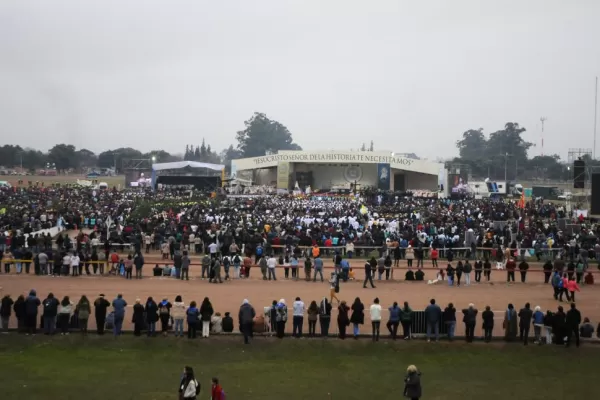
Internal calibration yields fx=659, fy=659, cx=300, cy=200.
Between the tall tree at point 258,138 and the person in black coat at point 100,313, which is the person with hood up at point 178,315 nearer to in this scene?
the person in black coat at point 100,313

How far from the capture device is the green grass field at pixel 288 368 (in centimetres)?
1211

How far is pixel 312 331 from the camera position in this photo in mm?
15688

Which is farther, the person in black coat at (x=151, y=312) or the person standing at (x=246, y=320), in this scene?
the person in black coat at (x=151, y=312)

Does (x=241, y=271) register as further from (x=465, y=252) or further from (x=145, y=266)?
(x=465, y=252)

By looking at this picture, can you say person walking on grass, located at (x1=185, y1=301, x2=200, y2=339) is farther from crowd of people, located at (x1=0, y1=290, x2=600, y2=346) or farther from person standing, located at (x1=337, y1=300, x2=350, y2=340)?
person standing, located at (x1=337, y1=300, x2=350, y2=340)

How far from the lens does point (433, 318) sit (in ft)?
49.9

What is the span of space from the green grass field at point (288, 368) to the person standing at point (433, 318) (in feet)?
1.29

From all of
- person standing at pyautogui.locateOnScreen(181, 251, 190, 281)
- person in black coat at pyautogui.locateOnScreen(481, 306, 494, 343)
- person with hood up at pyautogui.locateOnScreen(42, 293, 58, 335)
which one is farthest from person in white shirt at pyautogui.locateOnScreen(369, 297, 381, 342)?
person standing at pyautogui.locateOnScreen(181, 251, 190, 281)

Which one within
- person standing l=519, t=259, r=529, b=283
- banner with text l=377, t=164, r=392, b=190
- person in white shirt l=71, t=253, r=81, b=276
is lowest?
person in white shirt l=71, t=253, r=81, b=276

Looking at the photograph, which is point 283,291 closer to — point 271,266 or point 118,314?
point 271,266

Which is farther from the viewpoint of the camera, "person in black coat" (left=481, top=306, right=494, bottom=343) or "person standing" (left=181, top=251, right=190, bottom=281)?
"person standing" (left=181, top=251, right=190, bottom=281)

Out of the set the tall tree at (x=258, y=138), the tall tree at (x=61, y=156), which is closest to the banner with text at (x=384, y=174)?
the tall tree at (x=61, y=156)

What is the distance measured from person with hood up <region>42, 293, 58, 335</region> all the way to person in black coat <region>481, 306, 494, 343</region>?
9925 mm

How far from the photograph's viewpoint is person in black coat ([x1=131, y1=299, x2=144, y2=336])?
15195mm
